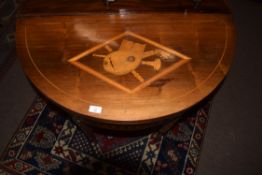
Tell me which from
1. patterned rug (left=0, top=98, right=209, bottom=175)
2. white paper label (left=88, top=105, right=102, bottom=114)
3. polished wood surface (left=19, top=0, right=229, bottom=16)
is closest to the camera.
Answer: white paper label (left=88, top=105, right=102, bottom=114)

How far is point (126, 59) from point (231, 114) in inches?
42.9

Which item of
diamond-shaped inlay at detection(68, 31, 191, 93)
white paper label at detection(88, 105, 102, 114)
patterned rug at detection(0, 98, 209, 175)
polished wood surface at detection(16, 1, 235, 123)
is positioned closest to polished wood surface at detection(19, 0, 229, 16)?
polished wood surface at detection(16, 1, 235, 123)

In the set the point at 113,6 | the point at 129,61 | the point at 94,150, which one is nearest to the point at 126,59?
the point at 129,61

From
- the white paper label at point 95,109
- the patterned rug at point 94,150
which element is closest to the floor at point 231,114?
the patterned rug at point 94,150

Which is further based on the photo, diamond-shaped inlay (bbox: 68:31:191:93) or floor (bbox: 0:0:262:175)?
floor (bbox: 0:0:262:175)

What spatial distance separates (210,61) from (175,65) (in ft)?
0.61

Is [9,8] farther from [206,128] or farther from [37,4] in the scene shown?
[206,128]

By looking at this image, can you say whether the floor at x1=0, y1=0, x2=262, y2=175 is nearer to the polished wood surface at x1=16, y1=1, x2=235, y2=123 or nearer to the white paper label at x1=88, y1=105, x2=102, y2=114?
the polished wood surface at x1=16, y1=1, x2=235, y2=123

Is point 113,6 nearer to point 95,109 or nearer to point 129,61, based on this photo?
point 129,61

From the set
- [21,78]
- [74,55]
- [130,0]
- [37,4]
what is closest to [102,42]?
[74,55]

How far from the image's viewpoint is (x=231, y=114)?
1903 millimetres

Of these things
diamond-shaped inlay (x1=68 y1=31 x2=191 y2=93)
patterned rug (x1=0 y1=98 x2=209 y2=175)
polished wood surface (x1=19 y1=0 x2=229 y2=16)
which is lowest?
patterned rug (x1=0 y1=98 x2=209 y2=175)

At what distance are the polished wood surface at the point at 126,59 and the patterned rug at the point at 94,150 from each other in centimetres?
65

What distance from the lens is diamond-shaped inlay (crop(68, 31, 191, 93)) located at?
1.19 metres
